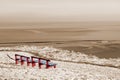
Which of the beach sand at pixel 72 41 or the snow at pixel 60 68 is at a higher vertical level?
the beach sand at pixel 72 41

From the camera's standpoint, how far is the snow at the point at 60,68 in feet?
91.2

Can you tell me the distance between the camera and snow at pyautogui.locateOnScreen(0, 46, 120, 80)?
2781cm

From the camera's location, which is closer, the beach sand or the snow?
the snow

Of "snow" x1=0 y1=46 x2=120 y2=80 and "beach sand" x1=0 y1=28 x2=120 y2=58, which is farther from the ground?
"beach sand" x1=0 y1=28 x2=120 y2=58

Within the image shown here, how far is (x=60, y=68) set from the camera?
32.1 meters

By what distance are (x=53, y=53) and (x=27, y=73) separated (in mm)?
15002

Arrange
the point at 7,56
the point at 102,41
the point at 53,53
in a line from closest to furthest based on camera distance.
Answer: the point at 7,56 → the point at 53,53 → the point at 102,41

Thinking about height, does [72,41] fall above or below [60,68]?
above

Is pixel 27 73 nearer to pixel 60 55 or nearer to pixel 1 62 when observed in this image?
pixel 1 62

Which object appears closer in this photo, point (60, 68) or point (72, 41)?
point (60, 68)

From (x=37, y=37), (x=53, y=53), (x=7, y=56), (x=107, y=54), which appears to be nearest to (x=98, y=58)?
→ (x=107, y=54)

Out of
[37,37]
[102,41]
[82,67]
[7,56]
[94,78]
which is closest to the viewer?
[94,78]

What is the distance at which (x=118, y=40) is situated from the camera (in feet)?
183

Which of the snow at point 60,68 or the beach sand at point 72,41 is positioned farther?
the beach sand at point 72,41
